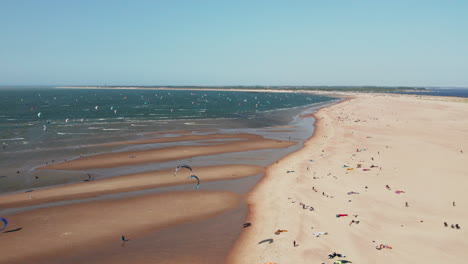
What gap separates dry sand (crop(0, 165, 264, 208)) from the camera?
70.2ft

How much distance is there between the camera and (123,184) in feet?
80.3

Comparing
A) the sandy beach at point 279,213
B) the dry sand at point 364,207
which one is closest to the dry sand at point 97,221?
the sandy beach at point 279,213

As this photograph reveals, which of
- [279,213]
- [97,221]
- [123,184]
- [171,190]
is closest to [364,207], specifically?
[279,213]

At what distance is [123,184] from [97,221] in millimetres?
6975

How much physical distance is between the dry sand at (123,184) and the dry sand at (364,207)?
3.61m

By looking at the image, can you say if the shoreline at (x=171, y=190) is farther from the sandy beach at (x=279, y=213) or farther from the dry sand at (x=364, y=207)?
the dry sand at (x=364, y=207)

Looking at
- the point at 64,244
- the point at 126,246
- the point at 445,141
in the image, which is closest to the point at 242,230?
the point at 126,246

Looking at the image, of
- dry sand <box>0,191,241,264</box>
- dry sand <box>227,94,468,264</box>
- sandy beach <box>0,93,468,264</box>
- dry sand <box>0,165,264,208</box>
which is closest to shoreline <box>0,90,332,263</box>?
dry sand <box>0,165,264,208</box>

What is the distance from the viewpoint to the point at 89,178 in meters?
26.2

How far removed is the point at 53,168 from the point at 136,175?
29.9 ft

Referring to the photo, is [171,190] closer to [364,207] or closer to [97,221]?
[97,221]

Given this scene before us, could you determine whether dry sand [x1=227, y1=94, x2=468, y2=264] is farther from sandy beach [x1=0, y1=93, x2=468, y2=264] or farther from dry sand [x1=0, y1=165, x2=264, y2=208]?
dry sand [x1=0, y1=165, x2=264, y2=208]

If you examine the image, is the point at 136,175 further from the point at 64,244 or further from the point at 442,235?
the point at 442,235

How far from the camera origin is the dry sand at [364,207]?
13.0m
